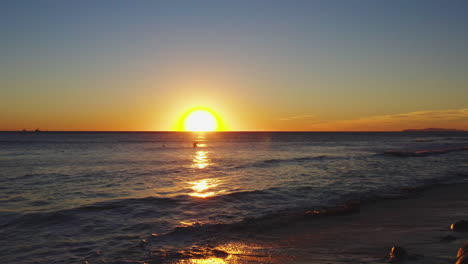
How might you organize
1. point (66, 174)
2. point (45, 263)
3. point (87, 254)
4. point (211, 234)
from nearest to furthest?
point (45, 263), point (87, 254), point (211, 234), point (66, 174)

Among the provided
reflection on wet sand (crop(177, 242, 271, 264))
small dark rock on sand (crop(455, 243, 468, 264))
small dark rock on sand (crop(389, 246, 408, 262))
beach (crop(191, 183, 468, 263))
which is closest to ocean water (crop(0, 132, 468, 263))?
reflection on wet sand (crop(177, 242, 271, 264))

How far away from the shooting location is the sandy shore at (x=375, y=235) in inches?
316

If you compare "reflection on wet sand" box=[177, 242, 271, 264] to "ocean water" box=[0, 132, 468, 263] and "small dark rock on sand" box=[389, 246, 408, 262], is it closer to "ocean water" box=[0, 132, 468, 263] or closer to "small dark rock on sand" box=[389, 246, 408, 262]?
"ocean water" box=[0, 132, 468, 263]

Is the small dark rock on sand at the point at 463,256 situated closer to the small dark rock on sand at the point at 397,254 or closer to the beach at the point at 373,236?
the beach at the point at 373,236

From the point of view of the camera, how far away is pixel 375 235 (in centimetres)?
995

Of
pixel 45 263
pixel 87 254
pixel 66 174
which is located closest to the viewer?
pixel 45 263

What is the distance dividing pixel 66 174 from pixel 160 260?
22806 mm

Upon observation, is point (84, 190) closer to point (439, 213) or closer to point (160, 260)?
point (160, 260)

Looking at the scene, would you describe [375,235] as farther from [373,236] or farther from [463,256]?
[463,256]

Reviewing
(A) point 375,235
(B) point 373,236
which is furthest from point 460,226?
(B) point 373,236

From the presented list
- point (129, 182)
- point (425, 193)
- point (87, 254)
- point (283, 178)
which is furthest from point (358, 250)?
point (129, 182)

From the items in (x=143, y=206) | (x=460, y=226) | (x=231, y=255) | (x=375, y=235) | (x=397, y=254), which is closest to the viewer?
(x=397, y=254)

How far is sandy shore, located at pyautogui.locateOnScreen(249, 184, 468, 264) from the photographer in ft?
26.3

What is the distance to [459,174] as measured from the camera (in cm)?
2627
